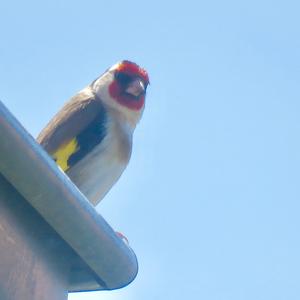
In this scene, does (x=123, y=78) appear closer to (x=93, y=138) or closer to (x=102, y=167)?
(x=93, y=138)

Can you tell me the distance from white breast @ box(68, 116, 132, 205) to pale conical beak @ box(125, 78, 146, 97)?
0.75 m

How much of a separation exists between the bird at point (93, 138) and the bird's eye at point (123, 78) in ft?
0.80

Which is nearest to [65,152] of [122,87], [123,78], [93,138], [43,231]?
[93,138]

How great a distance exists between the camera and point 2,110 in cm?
201

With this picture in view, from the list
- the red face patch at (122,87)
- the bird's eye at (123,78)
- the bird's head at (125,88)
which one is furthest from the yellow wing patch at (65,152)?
the bird's eye at (123,78)

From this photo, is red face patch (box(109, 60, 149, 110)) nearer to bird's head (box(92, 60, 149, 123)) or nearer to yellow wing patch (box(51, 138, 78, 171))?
bird's head (box(92, 60, 149, 123))

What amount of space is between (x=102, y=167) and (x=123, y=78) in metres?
1.17

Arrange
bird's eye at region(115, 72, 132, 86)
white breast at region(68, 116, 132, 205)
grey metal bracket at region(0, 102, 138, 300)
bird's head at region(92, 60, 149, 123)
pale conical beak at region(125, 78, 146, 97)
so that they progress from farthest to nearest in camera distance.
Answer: bird's eye at region(115, 72, 132, 86) → pale conical beak at region(125, 78, 146, 97) → bird's head at region(92, 60, 149, 123) → white breast at region(68, 116, 132, 205) → grey metal bracket at region(0, 102, 138, 300)

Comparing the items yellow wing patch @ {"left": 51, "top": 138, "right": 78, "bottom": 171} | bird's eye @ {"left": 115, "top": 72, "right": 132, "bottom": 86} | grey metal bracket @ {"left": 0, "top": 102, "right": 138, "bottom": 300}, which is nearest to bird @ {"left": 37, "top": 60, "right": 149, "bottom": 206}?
yellow wing patch @ {"left": 51, "top": 138, "right": 78, "bottom": 171}

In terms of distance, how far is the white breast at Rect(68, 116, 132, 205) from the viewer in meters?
4.79

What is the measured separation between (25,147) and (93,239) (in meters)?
0.32

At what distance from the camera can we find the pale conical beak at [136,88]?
5699 millimetres

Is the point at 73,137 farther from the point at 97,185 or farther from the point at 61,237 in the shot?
the point at 61,237

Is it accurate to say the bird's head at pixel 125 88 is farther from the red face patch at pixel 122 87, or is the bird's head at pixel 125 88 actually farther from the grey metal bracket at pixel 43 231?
the grey metal bracket at pixel 43 231
